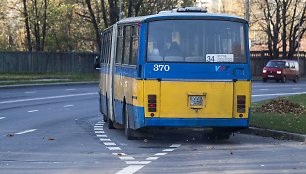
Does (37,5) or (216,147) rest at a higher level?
(37,5)

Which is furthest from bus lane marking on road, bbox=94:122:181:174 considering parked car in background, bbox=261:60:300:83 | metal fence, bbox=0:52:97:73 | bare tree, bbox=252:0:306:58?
bare tree, bbox=252:0:306:58

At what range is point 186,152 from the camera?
15.4m

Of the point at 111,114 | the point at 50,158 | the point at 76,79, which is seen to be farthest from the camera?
the point at 76,79

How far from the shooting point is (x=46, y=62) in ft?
214

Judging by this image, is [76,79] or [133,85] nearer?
[133,85]

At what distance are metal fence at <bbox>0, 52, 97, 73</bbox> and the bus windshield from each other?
4564cm

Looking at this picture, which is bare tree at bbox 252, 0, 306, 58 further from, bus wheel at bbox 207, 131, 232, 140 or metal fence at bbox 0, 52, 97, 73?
bus wheel at bbox 207, 131, 232, 140

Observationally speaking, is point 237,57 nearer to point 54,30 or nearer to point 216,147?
point 216,147

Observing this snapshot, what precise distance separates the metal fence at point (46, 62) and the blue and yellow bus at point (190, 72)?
Result: 45318 mm

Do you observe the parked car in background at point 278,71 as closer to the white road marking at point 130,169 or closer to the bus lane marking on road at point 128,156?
the bus lane marking on road at point 128,156

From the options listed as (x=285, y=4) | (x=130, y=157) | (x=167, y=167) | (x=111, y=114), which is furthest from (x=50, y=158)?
(x=285, y=4)

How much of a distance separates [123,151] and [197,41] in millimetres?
3235

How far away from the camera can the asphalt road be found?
12922mm

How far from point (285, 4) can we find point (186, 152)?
5487 centimetres
